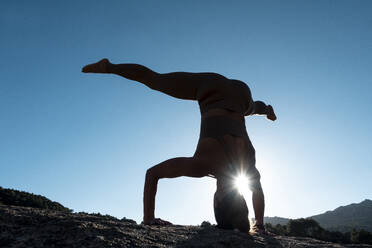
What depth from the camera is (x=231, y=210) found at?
379 centimetres

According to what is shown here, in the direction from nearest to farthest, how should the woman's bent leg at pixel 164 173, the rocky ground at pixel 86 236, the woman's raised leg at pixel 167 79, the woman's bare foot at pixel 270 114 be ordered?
the rocky ground at pixel 86 236 < the woman's bent leg at pixel 164 173 < the woman's raised leg at pixel 167 79 < the woman's bare foot at pixel 270 114

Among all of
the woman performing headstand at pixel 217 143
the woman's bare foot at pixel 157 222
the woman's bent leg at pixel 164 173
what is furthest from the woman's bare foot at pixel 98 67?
the woman's bare foot at pixel 157 222

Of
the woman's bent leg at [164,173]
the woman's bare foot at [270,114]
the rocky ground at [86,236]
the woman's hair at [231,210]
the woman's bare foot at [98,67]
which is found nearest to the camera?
the rocky ground at [86,236]

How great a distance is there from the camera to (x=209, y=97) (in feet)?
15.6

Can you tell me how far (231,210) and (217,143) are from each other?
91 centimetres

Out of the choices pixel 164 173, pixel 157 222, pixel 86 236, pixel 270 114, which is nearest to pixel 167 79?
pixel 164 173

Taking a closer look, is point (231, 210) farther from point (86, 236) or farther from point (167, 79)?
point (167, 79)

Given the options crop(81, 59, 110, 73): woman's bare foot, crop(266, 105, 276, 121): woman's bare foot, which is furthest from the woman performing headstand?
crop(266, 105, 276, 121): woman's bare foot

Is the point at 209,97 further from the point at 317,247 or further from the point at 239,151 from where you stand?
the point at 317,247

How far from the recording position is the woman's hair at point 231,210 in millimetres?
3744

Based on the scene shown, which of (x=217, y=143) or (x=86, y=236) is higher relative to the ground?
(x=217, y=143)

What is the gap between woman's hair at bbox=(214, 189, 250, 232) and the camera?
12.3ft

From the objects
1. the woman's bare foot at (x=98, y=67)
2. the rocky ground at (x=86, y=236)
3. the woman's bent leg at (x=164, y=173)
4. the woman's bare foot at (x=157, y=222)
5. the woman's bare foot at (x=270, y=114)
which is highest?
the woman's bare foot at (x=98, y=67)

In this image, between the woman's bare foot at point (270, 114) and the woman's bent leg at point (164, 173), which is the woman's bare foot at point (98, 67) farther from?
the woman's bare foot at point (270, 114)
